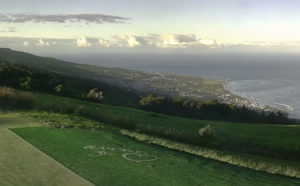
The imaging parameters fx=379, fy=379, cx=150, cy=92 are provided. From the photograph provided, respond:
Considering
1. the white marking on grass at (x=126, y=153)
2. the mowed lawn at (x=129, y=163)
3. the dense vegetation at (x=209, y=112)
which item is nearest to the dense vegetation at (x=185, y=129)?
the mowed lawn at (x=129, y=163)

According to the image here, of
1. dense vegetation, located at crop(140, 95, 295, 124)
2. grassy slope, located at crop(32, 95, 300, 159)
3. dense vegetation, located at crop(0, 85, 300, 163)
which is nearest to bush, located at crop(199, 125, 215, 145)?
dense vegetation, located at crop(0, 85, 300, 163)

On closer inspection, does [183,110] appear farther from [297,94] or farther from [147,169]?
[297,94]

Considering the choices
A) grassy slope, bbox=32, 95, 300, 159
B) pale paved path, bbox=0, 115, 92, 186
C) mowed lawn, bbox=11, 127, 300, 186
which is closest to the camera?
pale paved path, bbox=0, 115, 92, 186

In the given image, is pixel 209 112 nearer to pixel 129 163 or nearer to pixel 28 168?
pixel 129 163

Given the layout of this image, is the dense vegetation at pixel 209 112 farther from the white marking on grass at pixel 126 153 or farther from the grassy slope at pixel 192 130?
the white marking on grass at pixel 126 153

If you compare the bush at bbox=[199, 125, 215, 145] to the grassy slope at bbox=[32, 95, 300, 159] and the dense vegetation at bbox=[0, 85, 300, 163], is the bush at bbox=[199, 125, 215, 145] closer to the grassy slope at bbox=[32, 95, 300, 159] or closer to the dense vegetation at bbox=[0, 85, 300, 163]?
the dense vegetation at bbox=[0, 85, 300, 163]

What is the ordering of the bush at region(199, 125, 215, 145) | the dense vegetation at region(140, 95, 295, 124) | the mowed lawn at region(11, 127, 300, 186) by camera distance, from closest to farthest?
the mowed lawn at region(11, 127, 300, 186)
the bush at region(199, 125, 215, 145)
the dense vegetation at region(140, 95, 295, 124)

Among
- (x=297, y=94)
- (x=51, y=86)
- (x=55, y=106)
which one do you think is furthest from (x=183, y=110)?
(x=297, y=94)

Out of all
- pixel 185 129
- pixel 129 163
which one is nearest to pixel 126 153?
Answer: pixel 129 163
